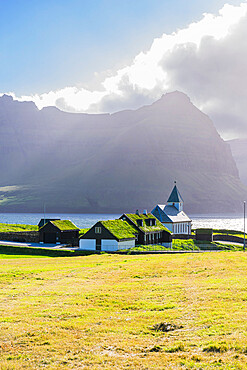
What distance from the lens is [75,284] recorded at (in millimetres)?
29844

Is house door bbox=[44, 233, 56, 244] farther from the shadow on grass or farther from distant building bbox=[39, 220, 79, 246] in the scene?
the shadow on grass

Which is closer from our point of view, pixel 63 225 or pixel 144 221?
pixel 144 221

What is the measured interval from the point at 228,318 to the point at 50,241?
246 feet

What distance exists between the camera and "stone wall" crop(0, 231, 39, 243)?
292 feet

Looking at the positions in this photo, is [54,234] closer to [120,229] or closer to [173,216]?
[120,229]

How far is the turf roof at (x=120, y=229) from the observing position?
77094 millimetres

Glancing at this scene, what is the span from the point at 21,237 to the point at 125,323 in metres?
76.5

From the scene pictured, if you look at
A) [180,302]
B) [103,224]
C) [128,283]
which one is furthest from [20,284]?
[103,224]

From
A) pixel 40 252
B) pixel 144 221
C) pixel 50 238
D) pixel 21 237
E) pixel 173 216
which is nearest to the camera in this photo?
pixel 40 252

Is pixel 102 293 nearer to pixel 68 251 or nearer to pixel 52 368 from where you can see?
pixel 52 368

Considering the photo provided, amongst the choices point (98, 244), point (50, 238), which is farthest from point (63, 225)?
point (98, 244)

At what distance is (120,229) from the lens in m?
80.4

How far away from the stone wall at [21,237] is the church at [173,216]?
41413 mm

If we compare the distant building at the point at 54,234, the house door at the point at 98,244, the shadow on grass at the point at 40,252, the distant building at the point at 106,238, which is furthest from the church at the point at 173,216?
the shadow on grass at the point at 40,252
